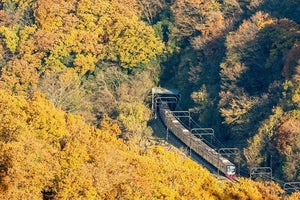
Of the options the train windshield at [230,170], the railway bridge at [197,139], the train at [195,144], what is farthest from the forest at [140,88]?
the train at [195,144]

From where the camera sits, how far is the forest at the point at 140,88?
25.9 m

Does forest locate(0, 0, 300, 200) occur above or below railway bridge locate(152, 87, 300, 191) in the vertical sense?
above

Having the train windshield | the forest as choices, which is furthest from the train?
the forest

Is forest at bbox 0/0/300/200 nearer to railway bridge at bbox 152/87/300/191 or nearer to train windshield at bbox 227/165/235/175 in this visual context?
railway bridge at bbox 152/87/300/191

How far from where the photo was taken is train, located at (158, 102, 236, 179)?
4340cm

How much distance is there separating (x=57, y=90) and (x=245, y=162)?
48.1 ft

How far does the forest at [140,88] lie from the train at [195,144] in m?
1.26

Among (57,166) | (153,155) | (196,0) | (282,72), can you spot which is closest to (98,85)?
(196,0)

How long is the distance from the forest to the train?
4.13ft

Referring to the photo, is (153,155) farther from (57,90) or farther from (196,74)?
(196,74)

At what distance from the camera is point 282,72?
46031mm

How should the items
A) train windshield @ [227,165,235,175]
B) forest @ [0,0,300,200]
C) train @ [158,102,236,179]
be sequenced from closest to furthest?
forest @ [0,0,300,200] < train windshield @ [227,165,235,175] < train @ [158,102,236,179]

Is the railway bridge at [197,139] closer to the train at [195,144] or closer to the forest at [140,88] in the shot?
the train at [195,144]

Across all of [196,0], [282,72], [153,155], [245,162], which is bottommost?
[245,162]
